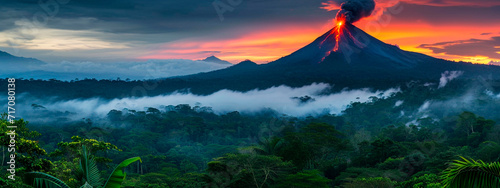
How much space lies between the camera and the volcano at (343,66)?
122056 millimetres

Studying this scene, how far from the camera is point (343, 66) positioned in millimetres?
128000

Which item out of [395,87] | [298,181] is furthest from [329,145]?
[395,87]

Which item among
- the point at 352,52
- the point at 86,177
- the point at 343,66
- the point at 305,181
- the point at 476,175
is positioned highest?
the point at 352,52

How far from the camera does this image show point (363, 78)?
11938 centimetres

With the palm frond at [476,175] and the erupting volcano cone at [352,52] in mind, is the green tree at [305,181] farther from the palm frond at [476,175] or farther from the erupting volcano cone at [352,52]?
the erupting volcano cone at [352,52]

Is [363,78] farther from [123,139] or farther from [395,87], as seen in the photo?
[123,139]

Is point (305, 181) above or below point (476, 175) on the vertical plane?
below

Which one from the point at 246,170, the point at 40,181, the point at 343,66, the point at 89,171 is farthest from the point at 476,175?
the point at 343,66

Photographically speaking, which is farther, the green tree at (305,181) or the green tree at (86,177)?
the green tree at (305,181)

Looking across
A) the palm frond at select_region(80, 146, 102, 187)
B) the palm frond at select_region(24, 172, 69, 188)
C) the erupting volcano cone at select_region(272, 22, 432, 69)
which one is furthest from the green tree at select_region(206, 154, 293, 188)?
the erupting volcano cone at select_region(272, 22, 432, 69)

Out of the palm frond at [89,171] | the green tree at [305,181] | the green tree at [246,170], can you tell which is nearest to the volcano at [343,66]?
the green tree at [246,170]

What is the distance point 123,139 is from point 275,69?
309ft

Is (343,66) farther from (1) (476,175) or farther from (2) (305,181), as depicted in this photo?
(1) (476,175)

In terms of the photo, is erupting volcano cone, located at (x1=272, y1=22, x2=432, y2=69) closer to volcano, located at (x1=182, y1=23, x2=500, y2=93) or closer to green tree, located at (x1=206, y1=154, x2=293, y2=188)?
volcano, located at (x1=182, y1=23, x2=500, y2=93)
